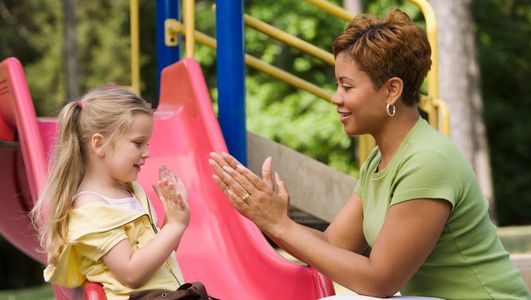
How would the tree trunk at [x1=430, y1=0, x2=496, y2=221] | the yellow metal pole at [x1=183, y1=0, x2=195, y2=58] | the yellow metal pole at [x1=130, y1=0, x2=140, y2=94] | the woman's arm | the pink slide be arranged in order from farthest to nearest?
the tree trunk at [x1=430, y1=0, x2=496, y2=221] < the yellow metal pole at [x1=130, y1=0, x2=140, y2=94] < the yellow metal pole at [x1=183, y1=0, x2=195, y2=58] < the pink slide < the woman's arm

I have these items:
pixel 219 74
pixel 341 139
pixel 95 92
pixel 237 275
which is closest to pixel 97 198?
pixel 95 92

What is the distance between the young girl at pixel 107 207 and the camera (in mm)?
3084

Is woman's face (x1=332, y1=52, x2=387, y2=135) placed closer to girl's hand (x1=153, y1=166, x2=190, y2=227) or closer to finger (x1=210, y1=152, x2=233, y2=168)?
finger (x1=210, y1=152, x2=233, y2=168)

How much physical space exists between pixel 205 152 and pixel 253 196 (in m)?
1.58

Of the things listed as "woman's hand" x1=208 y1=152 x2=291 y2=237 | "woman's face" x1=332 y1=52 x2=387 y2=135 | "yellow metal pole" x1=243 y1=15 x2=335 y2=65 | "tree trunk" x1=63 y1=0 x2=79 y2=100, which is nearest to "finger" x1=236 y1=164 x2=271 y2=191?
"woman's hand" x1=208 y1=152 x2=291 y2=237

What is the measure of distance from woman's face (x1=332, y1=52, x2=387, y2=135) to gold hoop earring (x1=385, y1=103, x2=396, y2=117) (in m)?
0.01

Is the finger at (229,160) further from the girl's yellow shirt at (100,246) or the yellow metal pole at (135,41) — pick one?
the yellow metal pole at (135,41)

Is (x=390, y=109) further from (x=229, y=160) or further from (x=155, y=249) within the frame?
(x=155, y=249)

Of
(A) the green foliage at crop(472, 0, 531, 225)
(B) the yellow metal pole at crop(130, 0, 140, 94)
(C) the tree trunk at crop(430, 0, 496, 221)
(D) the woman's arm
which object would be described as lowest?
(A) the green foliage at crop(472, 0, 531, 225)

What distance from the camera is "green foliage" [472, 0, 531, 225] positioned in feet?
75.9

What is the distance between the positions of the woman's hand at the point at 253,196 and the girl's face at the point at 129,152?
Answer: 35 cm

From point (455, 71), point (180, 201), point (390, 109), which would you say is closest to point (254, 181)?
point (180, 201)

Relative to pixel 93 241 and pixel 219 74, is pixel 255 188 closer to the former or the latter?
pixel 93 241

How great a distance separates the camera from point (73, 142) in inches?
127
